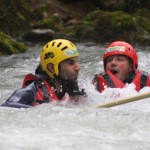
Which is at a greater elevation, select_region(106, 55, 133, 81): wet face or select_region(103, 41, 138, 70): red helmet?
select_region(103, 41, 138, 70): red helmet

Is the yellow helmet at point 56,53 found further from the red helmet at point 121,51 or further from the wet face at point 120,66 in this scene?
the red helmet at point 121,51

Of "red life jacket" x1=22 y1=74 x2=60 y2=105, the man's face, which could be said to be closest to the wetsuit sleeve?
"red life jacket" x1=22 y1=74 x2=60 y2=105

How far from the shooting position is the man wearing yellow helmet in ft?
24.2

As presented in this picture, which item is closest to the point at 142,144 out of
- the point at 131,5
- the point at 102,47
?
the point at 102,47

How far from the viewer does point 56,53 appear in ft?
25.5

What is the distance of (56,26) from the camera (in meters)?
22.8

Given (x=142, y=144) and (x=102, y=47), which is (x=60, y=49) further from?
(x=102, y=47)

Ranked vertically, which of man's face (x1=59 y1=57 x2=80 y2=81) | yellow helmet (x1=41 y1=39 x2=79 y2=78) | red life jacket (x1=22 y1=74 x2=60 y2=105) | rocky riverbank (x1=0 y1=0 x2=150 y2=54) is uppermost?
yellow helmet (x1=41 y1=39 x2=79 y2=78)

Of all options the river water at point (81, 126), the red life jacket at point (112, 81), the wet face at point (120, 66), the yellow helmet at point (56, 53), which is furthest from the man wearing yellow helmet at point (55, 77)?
the wet face at point (120, 66)

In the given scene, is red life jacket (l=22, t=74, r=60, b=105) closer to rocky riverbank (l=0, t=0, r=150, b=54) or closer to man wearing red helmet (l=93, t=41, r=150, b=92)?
man wearing red helmet (l=93, t=41, r=150, b=92)

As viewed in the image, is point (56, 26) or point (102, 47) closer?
point (102, 47)

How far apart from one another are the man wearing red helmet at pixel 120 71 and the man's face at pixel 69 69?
80 centimetres

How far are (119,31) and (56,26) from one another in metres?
3.75

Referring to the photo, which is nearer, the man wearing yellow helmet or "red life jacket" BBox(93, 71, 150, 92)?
the man wearing yellow helmet
